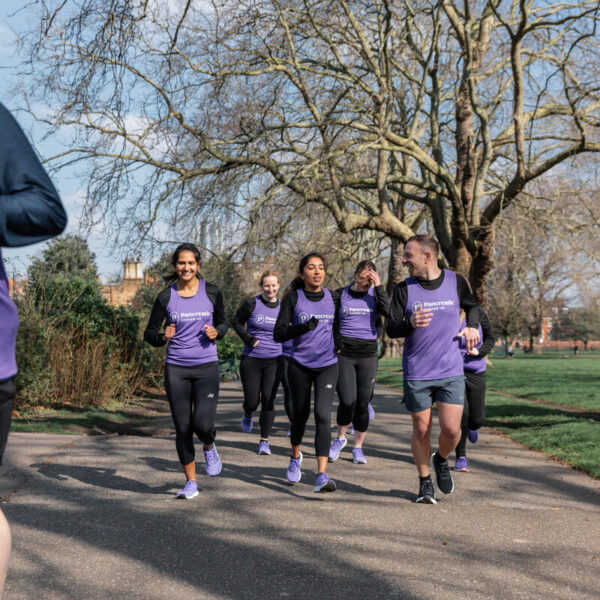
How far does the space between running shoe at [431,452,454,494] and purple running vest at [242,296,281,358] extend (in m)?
3.31

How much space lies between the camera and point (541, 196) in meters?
20.2

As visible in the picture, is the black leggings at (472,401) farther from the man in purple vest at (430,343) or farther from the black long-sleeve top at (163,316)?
the black long-sleeve top at (163,316)

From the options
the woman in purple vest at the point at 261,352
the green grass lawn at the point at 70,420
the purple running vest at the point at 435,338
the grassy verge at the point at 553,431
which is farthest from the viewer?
the green grass lawn at the point at 70,420

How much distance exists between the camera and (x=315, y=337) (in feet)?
21.4

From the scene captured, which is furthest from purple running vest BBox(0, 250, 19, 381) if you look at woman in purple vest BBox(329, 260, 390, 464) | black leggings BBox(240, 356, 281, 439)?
black leggings BBox(240, 356, 281, 439)

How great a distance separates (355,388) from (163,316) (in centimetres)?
246

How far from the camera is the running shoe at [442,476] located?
19.5 ft

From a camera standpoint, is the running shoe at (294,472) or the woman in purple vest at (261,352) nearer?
the running shoe at (294,472)

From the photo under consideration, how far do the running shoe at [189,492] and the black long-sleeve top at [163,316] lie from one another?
45.2 inches

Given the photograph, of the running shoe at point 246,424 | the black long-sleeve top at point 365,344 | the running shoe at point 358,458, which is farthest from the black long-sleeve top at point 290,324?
the running shoe at point 246,424

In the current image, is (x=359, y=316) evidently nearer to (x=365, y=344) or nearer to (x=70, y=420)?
(x=365, y=344)

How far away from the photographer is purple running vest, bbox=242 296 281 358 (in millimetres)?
8914

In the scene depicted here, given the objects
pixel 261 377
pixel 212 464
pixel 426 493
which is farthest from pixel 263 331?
pixel 426 493

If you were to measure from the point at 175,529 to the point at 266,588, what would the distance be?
130cm
